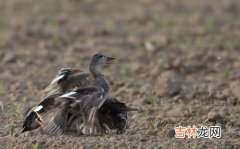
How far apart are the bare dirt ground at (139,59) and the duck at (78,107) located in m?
0.14

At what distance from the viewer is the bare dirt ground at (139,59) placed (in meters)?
8.05

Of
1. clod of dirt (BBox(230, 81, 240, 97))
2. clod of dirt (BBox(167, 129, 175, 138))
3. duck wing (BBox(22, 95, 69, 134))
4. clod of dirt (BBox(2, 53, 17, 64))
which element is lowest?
clod of dirt (BBox(167, 129, 175, 138))

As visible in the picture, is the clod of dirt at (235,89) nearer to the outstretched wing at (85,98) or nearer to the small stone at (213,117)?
the small stone at (213,117)

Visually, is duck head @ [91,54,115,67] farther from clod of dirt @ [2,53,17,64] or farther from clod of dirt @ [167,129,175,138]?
clod of dirt @ [2,53,17,64]

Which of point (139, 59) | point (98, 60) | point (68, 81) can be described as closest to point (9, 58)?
point (139, 59)

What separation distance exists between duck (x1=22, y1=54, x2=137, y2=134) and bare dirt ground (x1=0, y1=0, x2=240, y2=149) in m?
0.14

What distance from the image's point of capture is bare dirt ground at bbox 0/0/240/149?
8.05 metres

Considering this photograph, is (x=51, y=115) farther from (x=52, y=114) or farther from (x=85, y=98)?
(x=85, y=98)

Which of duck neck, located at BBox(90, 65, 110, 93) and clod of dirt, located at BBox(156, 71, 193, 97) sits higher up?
clod of dirt, located at BBox(156, 71, 193, 97)

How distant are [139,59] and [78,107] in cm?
530

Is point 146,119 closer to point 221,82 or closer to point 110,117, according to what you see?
point 110,117

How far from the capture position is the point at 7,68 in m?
11.8

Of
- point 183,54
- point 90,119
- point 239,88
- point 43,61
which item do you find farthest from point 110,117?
point 183,54

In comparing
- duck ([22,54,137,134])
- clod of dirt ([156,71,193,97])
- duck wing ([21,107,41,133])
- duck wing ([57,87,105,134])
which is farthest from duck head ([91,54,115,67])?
clod of dirt ([156,71,193,97])
